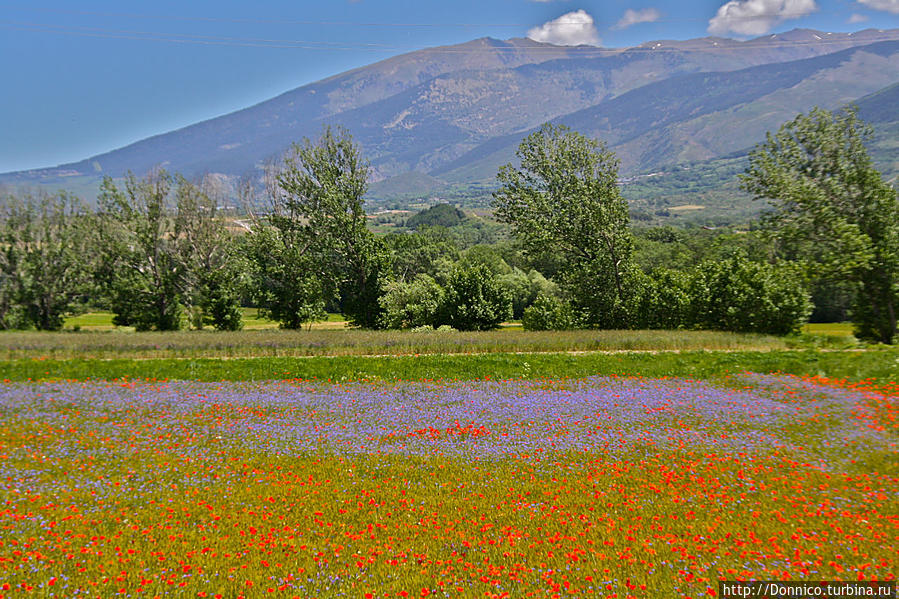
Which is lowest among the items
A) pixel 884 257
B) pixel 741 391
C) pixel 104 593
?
pixel 741 391

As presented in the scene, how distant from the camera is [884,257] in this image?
27203 millimetres

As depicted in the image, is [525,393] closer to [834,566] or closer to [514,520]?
[514,520]

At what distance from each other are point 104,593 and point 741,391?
17981 mm

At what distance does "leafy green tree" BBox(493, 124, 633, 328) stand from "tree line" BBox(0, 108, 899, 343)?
0.12m

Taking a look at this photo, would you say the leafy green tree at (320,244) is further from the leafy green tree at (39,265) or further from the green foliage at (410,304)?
the leafy green tree at (39,265)

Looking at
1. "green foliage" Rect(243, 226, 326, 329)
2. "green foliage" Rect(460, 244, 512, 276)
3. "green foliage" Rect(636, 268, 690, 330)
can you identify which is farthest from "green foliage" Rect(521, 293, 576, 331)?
"green foliage" Rect(460, 244, 512, 276)

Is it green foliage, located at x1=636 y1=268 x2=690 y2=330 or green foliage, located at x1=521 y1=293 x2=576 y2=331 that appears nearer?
green foliage, located at x1=636 y1=268 x2=690 y2=330

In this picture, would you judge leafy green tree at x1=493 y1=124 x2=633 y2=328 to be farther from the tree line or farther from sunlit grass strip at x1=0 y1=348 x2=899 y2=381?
sunlit grass strip at x1=0 y1=348 x2=899 y2=381

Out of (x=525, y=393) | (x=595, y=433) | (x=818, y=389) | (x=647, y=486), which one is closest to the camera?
(x=647, y=486)

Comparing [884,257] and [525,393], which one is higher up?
[884,257]

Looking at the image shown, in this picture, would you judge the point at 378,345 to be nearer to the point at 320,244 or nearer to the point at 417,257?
the point at 320,244

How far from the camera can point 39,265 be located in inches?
2115

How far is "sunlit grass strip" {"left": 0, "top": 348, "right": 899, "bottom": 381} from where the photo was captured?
794 inches

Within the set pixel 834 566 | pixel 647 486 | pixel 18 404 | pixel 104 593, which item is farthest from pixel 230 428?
pixel 834 566
